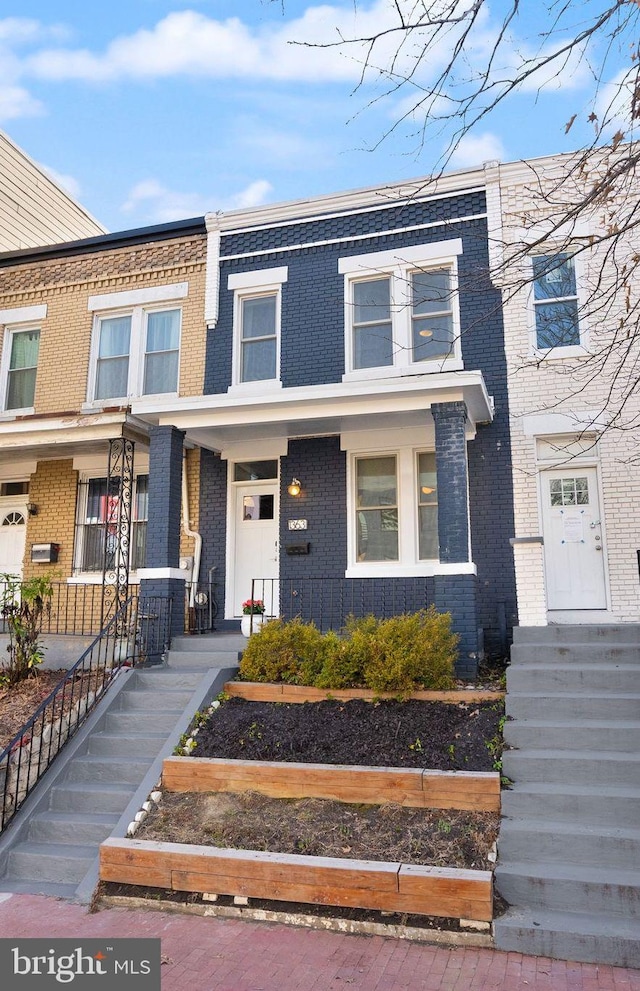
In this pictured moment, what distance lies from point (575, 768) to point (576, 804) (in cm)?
44

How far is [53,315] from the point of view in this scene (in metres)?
13.4

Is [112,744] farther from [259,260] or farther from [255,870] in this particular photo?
[259,260]

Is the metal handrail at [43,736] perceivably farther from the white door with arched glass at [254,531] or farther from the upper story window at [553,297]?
the upper story window at [553,297]

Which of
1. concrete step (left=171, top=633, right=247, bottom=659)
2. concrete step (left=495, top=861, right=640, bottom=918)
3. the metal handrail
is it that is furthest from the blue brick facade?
concrete step (left=495, top=861, right=640, bottom=918)

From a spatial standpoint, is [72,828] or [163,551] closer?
[72,828]

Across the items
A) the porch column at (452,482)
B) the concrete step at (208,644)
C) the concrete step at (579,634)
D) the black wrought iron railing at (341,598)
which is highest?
the porch column at (452,482)

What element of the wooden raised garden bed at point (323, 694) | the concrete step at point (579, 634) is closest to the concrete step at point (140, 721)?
the wooden raised garden bed at point (323, 694)

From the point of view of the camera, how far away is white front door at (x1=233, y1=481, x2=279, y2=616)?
11453 mm

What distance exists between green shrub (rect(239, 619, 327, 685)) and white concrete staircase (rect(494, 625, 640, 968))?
2073 millimetres

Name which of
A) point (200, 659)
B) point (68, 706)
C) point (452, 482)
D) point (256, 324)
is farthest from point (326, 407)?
point (68, 706)

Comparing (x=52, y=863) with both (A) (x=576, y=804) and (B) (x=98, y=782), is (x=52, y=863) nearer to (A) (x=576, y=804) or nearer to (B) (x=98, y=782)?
(B) (x=98, y=782)

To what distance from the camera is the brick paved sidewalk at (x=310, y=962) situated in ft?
14.0

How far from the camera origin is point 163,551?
32.8 ft

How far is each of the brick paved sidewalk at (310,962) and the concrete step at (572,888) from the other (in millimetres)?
428
